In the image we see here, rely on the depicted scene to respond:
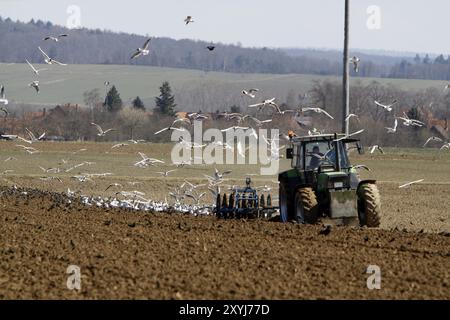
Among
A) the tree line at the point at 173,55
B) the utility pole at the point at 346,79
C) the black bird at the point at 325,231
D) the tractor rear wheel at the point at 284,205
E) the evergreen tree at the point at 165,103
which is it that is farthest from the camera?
the tree line at the point at 173,55

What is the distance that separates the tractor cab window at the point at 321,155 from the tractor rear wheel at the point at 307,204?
70cm

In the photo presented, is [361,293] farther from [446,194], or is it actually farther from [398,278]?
[446,194]

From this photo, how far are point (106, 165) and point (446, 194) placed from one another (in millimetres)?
18602

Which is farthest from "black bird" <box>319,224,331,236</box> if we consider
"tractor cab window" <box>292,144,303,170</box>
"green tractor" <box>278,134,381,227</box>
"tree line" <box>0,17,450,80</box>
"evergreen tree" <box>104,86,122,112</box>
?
"tree line" <box>0,17,450,80</box>

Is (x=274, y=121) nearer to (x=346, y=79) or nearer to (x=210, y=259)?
(x=346, y=79)

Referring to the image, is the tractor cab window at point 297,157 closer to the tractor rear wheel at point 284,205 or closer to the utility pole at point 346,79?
the tractor rear wheel at point 284,205

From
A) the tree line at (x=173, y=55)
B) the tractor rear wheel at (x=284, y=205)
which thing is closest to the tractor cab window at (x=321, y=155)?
the tractor rear wheel at (x=284, y=205)

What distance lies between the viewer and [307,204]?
2025 cm

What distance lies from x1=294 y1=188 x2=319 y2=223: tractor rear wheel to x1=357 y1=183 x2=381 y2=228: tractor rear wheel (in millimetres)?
912

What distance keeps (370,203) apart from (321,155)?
1502 millimetres

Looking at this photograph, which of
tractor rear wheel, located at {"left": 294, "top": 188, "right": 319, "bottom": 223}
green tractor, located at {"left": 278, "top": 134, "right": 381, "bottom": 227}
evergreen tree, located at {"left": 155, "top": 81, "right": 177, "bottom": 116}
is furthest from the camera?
evergreen tree, located at {"left": 155, "top": 81, "right": 177, "bottom": 116}

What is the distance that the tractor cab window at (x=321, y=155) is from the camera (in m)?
20.8

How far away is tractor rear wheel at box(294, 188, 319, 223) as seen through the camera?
2022 cm

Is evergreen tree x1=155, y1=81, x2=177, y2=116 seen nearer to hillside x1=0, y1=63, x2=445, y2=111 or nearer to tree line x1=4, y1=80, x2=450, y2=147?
tree line x1=4, y1=80, x2=450, y2=147
